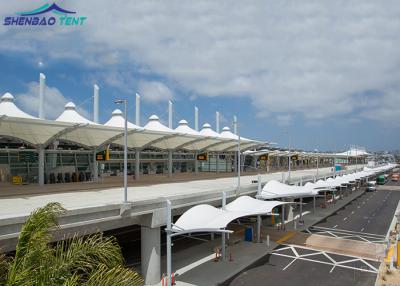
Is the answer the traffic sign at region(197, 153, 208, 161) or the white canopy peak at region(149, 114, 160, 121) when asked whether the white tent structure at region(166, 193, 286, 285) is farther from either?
the white canopy peak at region(149, 114, 160, 121)

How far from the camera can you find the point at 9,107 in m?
41.6

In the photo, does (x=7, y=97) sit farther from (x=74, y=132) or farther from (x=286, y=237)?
(x=286, y=237)

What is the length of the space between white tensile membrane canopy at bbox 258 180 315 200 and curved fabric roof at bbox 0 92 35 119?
1086 inches

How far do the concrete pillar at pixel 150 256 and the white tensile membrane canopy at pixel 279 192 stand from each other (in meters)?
15.1

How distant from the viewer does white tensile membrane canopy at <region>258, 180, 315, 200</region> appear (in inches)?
1287

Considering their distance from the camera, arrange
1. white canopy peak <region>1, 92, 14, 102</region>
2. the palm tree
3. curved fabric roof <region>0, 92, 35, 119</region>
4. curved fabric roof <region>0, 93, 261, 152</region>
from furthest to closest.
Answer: white canopy peak <region>1, 92, 14, 102</region>
curved fabric roof <region>0, 92, 35, 119</region>
curved fabric roof <region>0, 93, 261, 152</region>
the palm tree

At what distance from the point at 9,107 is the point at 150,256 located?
1266 inches

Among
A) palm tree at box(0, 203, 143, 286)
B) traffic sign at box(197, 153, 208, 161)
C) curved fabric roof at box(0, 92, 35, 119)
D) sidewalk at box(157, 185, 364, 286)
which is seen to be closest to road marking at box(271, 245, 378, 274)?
sidewalk at box(157, 185, 364, 286)

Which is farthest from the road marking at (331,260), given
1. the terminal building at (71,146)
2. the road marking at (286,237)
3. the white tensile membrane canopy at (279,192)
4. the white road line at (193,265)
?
the terminal building at (71,146)

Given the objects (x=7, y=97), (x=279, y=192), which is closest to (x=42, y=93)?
(x=7, y=97)

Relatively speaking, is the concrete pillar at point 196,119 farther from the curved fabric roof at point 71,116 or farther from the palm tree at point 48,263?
the palm tree at point 48,263

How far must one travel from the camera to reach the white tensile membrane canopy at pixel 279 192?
3269 centimetres

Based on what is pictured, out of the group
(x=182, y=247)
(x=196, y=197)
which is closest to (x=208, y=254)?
(x=182, y=247)

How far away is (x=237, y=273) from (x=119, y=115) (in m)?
43.2
